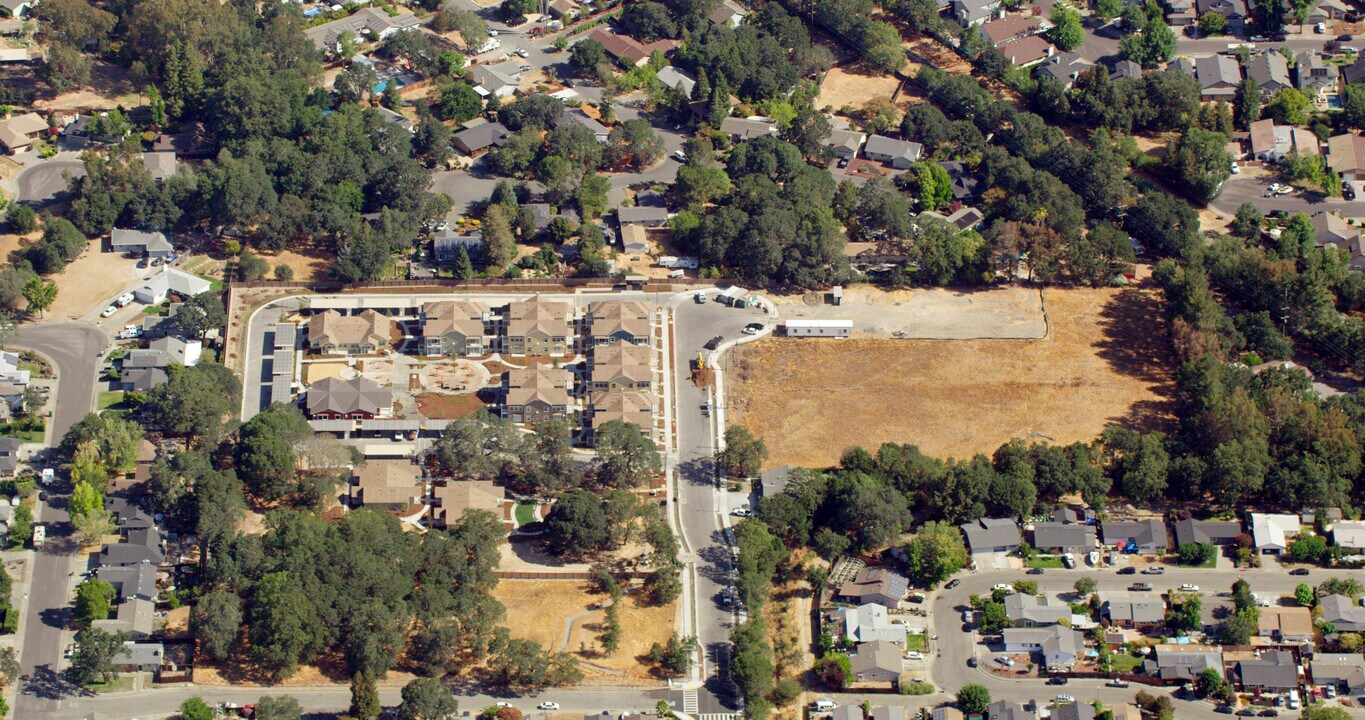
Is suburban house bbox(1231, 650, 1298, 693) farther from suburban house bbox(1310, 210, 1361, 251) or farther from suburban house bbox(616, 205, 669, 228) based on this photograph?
suburban house bbox(616, 205, 669, 228)

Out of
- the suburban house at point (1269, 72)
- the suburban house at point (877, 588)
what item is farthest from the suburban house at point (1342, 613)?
the suburban house at point (1269, 72)

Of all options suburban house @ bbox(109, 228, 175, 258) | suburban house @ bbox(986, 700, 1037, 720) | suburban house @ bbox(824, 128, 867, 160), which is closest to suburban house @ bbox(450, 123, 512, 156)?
suburban house @ bbox(109, 228, 175, 258)

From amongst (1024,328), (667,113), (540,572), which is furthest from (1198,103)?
(540,572)

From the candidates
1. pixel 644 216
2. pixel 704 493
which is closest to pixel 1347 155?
pixel 644 216

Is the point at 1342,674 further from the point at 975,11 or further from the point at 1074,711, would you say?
the point at 975,11

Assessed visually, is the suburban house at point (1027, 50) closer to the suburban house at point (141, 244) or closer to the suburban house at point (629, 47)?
the suburban house at point (629, 47)

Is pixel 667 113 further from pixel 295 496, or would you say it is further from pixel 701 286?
pixel 295 496

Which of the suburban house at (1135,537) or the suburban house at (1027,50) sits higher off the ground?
the suburban house at (1027,50)
